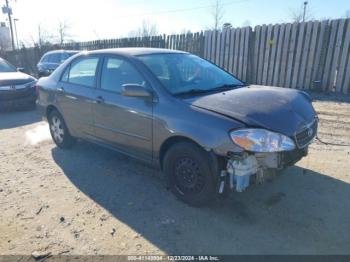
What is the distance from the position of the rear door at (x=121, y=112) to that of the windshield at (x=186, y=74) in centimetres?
28

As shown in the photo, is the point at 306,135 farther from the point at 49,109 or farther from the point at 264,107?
the point at 49,109

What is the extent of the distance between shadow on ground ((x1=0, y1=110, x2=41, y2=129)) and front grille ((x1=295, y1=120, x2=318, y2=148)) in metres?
6.83

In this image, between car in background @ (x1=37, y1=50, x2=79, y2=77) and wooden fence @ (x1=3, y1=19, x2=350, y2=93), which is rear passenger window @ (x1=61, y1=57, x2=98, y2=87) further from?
car in background @ (x1=37, y1=50, x2=79, y2=77)

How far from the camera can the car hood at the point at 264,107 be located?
307 cm

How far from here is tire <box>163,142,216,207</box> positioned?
323 cm

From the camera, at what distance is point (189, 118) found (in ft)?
10.7

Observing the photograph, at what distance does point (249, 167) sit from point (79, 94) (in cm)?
297

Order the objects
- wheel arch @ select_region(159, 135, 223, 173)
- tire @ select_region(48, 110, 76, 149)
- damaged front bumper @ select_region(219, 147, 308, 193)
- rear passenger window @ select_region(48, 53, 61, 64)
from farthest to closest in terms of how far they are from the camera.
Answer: rear passenger window @ select_region(48, 53, 61, 64)
tire @ select_region(48, 110, 76, 149)
wheel arch @ select_region(159, 135, 223, 173)
damaged front bumper @ select_region(219, 147, 308, 193)

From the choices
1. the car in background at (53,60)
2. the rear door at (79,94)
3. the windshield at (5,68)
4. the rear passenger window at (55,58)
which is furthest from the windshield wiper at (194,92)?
the rear passenger window at (55,58)

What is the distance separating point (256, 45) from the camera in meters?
10.4

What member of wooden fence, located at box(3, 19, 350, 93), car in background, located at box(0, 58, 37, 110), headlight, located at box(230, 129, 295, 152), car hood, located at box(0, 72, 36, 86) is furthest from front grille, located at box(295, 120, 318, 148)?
car hood, located at box(0, 72, 36, 86)

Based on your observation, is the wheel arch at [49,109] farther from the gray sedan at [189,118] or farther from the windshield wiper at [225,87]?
the windshield wiper at [225,87]

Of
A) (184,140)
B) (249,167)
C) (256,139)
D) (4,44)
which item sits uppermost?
(4,44)

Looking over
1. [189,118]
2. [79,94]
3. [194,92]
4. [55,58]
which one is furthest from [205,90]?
[55,58]
